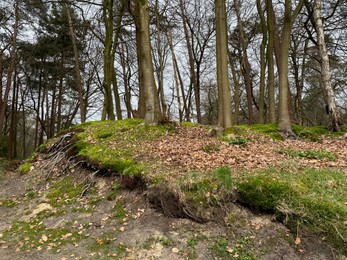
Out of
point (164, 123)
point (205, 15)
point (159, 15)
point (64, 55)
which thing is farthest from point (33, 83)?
point (164, 123)

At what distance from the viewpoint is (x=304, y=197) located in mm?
3549

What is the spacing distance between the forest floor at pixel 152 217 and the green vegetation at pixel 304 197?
0.46ft

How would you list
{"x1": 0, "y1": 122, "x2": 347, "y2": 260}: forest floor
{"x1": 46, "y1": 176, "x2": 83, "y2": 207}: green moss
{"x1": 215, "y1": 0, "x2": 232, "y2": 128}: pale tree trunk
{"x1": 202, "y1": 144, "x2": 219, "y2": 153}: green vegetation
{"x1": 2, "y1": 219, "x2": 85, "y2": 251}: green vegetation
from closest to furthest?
{"x1": 0, "y1": 122, "x2": 347, "y2": 260}: forest floor, {"x1": 2, "y1": 219, "x2": 85, "y2": 251}: green vegetation, {"x1": 46, "y1": 176, "x2": 83, "y2": 207}: green moss, {"x1": 202, "y1": 144, "x2": 219, "y2": 153}: green vegetation, {"x1": 215, "y1": 0, "x2": 232, "y2": 128}: pale tree trunk

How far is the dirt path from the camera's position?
3242 millimetres

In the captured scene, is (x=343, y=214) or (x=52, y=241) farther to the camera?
(x=52, y=241)

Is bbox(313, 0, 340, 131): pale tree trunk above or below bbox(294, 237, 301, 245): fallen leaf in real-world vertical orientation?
above

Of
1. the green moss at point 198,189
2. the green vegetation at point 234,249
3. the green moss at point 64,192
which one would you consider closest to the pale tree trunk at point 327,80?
the green moss at point 198,189

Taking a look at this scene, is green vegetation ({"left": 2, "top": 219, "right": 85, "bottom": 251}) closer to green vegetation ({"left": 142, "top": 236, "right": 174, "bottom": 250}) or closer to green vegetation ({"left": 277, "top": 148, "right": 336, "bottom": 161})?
green vegetation ({"left": 142, "top": 236, "right": 174, "bottom": 250})

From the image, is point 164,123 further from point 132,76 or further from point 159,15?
point 132,76

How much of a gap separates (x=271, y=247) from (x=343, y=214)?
99cm

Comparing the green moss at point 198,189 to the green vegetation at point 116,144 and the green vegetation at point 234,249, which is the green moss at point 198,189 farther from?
the green vegetation at point 116,144

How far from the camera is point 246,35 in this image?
1616 cm

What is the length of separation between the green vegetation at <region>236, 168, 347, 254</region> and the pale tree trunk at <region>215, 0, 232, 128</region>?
3.07 meters

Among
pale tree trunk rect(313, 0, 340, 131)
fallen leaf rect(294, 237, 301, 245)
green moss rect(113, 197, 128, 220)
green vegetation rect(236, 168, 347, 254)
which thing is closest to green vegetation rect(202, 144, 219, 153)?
green vegetation rect(236, 168, 347, 254)
